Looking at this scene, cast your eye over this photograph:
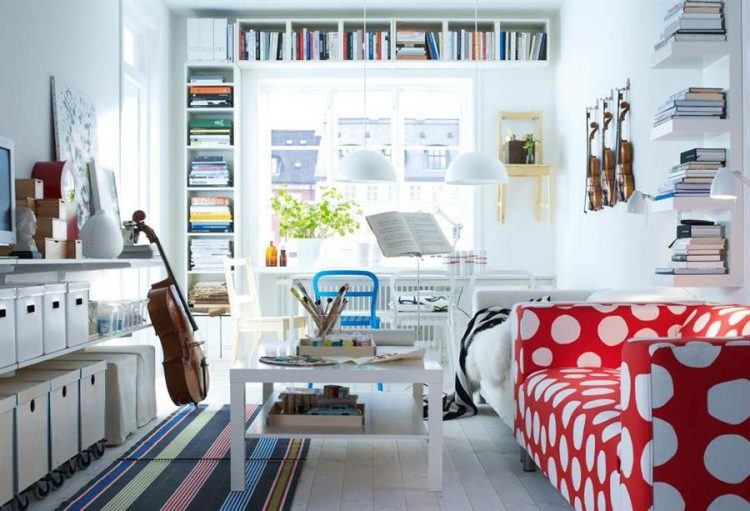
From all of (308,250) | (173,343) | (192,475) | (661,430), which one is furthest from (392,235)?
(661,430)

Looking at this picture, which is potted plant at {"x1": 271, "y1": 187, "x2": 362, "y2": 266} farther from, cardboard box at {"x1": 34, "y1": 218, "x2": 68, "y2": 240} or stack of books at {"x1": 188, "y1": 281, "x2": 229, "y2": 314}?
cardboard box at {"x1": 34, "y1": 218, "x2": 68, "y2": 240}

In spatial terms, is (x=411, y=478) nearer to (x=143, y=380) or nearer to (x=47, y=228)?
(x=143, y=380)

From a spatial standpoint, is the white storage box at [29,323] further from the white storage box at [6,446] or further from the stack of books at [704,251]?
the stack of books at [704,251]

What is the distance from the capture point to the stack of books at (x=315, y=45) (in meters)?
6.68

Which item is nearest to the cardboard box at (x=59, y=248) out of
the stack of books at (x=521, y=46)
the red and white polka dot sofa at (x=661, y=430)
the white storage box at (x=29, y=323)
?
the white storage box at (x=29, y=323)

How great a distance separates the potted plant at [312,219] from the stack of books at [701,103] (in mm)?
3730

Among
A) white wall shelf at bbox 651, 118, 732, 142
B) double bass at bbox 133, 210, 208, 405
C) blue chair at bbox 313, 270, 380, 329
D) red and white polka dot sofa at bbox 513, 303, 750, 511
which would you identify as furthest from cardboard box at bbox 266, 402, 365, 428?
blue chair at bbox 313, 270, 380, 329

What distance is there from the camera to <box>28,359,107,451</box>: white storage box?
128 inches

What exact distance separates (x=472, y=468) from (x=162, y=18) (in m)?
4.63

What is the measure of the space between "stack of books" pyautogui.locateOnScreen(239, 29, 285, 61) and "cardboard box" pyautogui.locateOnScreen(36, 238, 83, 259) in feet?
10.4

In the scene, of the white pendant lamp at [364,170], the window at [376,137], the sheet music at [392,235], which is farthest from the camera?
the window at [376,137]

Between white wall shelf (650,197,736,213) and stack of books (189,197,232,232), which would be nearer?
white wall shelf (650,197,736,213)

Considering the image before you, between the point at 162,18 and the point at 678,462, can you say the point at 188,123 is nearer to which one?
the point at 162,18

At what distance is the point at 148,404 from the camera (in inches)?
160
